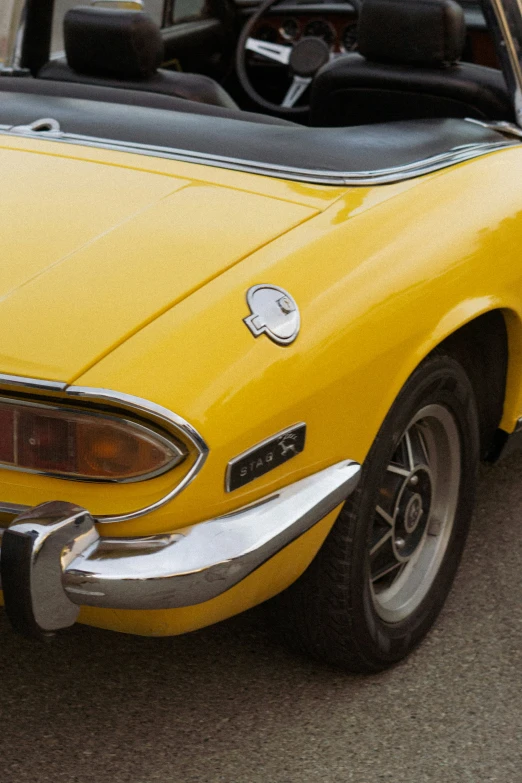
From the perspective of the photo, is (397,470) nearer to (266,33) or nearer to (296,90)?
(296,90)

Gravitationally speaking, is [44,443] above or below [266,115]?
below

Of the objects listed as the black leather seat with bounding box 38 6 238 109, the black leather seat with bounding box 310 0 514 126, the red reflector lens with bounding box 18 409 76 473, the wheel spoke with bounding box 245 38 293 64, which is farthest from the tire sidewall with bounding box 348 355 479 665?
the wheel spoke with bounding box 245 38 293 64

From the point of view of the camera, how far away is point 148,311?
6.28ft

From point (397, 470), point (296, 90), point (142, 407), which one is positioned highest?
point (142, 407)

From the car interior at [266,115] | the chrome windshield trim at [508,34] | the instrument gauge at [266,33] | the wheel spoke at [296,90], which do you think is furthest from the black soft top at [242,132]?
the instrument gauge at [266,33]

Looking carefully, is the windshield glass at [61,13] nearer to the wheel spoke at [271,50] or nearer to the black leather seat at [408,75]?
the wheel spoke at [271,50]

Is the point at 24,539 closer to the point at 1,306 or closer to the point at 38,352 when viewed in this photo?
the point at 38,352

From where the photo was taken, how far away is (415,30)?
287cm

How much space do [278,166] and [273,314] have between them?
64cm

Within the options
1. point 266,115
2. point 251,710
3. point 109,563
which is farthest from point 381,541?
point 266,115

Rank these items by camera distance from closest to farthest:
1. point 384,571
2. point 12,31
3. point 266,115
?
1. point 384,571
2. point 266,115
3. point 12,31

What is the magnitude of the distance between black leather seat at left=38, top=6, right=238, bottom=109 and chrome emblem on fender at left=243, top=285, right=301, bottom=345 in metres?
1.34

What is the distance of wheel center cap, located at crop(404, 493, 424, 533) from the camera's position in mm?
2584

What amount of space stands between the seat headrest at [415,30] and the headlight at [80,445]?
160 centimetres
